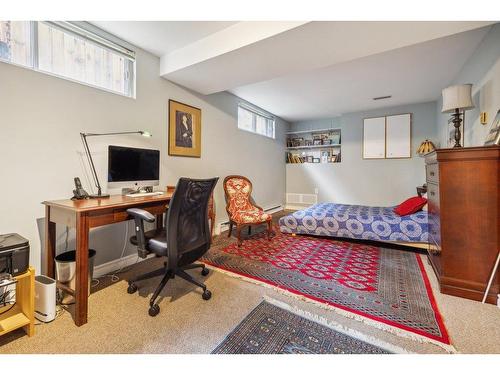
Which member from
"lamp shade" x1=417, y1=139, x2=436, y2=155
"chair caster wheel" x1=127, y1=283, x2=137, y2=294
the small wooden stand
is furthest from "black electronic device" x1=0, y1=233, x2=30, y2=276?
"lamp shade" x1=417, y1=139, x2=436, y2=155

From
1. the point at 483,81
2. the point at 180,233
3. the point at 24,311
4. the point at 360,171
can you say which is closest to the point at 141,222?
the point at 180,233

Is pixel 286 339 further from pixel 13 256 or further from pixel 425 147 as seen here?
pixel 425 147

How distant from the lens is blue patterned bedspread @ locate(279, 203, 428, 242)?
2828 millimetres

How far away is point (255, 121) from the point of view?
491cm

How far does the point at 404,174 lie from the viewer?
4.68 metres

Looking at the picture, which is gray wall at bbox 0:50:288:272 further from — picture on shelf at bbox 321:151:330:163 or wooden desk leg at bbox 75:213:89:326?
picture on shelf at bbox 321:151:330:163

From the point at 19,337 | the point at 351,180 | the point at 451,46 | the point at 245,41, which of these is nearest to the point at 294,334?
the point at 19,337

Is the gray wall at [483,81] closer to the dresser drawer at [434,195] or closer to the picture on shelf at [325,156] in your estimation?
the dresser drawer at [434,195]

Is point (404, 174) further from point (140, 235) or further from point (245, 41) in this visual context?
point (140, 235)

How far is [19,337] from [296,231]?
3023 mm

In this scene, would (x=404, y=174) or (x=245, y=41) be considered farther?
(x=404, y=174)

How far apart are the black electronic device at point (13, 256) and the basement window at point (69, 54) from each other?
1.37 meters

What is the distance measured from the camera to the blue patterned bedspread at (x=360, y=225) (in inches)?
111

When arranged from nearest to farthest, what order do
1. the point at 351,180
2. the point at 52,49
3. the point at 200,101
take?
the point at 52,49, the point at 200,101, the point at 351,180
